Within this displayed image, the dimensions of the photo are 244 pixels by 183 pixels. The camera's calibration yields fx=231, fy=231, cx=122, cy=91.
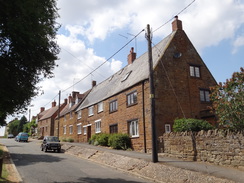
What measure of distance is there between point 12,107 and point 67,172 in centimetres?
463

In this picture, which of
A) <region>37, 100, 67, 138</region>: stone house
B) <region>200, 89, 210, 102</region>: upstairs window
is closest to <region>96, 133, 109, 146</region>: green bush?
<region>200, 89, 210, 102</region>: upstairs window

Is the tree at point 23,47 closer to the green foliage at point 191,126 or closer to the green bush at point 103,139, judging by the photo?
the green foliage at point 191,126

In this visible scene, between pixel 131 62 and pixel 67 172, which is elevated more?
pixel 131 62

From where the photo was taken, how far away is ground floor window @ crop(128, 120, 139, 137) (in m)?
21.2

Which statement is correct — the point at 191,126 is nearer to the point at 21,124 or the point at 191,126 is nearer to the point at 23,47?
the point at 23,47

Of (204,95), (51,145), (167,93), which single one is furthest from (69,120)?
(204,95)

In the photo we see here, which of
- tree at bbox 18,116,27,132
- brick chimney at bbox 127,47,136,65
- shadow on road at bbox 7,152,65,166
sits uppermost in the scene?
brick chimney at bbox 127,47,136,65

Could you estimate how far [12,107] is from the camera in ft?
33.3

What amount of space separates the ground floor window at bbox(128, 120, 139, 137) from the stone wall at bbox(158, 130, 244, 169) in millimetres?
4083

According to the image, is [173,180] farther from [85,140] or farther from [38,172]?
[85,140]

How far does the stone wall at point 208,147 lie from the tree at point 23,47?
964cm

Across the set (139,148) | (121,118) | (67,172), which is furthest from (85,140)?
(67,172)

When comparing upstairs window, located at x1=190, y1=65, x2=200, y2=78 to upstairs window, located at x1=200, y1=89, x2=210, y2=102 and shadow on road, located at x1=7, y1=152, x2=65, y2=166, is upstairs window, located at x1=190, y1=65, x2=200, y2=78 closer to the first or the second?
upstairs window, located at x1=200, y1=89, x2=210, y2=102

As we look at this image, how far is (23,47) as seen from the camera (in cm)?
845
